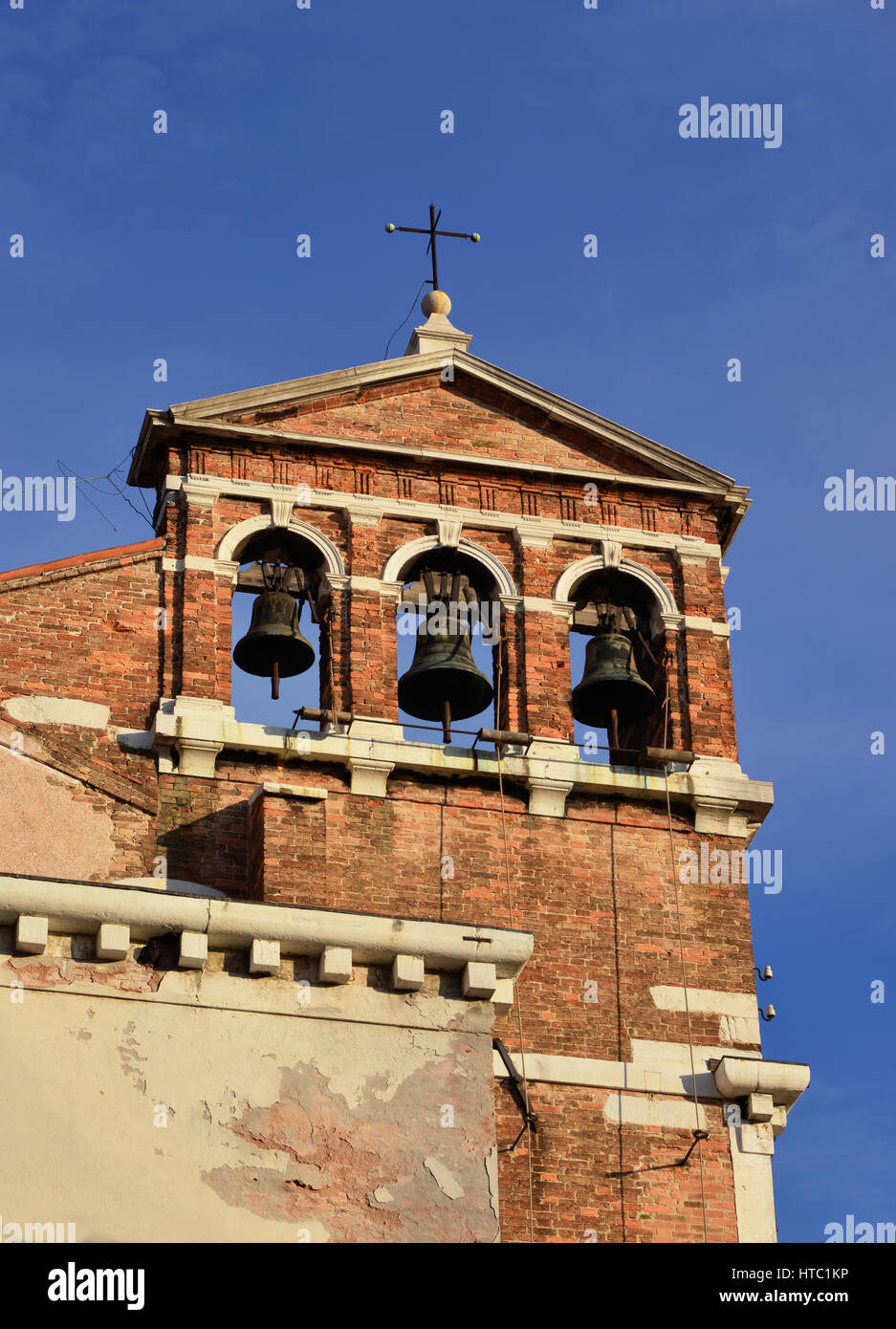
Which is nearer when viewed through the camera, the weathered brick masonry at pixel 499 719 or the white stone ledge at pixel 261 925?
the white stone ledge at pixel 261 925

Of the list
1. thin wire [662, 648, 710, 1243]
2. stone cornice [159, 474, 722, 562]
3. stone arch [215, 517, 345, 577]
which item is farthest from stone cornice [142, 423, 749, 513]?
thin wire [662, 648, 710, 1243]

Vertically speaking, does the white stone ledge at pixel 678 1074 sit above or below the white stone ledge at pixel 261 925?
below

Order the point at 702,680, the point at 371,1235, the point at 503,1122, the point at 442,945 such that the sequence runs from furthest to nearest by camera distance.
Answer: the point at 702,680 → the point at 503,1122 → the point at 442,945 → the point at 371,1235

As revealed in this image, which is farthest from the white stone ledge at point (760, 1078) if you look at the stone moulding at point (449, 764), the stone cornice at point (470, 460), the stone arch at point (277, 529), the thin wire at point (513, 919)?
the stone cornice at point (470, 460)

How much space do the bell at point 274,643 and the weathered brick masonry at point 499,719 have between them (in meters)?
0.33

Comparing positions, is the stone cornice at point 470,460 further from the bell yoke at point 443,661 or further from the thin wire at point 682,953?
the thin wire at point 682,953

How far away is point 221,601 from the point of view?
2700 centimetres

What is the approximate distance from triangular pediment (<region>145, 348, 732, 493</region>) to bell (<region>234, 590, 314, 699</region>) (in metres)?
2.19

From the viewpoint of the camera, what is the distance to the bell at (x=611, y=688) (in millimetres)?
27422

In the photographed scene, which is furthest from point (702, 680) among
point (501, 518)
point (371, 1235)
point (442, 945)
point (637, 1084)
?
point (371, 1235)

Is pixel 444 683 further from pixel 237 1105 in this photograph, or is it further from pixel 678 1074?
pixel 237 1105

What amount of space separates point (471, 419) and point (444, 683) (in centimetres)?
362

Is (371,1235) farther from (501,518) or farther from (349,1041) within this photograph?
(501,518)
